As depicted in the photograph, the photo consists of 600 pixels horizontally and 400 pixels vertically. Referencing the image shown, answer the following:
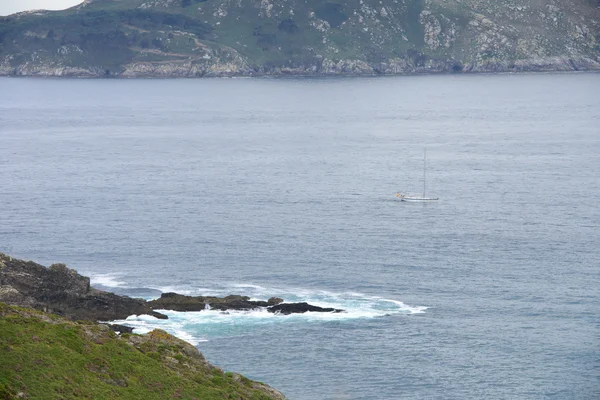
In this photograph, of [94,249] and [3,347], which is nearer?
[3,347]

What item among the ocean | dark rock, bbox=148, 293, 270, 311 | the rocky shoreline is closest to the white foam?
the ocean

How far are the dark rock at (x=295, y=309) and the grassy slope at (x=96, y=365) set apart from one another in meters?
31.0

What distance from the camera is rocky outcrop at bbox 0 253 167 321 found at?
9919 centimetres

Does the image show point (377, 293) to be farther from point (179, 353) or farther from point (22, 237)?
point (22, 237)

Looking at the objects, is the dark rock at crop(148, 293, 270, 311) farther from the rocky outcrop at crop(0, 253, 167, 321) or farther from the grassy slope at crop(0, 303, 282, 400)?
the grassy slope at crop(0, 303, 282, 400)

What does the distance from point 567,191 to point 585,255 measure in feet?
160

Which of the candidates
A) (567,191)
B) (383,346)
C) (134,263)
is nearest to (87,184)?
(134,263)

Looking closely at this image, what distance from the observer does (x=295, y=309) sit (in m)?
105

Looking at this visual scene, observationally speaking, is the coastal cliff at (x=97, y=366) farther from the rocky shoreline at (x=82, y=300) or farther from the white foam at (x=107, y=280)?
the white foam at (x=107, y=280)

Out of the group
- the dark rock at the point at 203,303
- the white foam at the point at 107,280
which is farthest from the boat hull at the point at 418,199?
the dark rock at the point at 203,303

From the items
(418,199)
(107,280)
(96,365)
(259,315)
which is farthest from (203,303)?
(418,199)

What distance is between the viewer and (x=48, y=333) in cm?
6656

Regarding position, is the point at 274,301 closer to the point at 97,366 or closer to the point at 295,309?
the point at 295,309

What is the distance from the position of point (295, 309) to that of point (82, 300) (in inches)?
882
